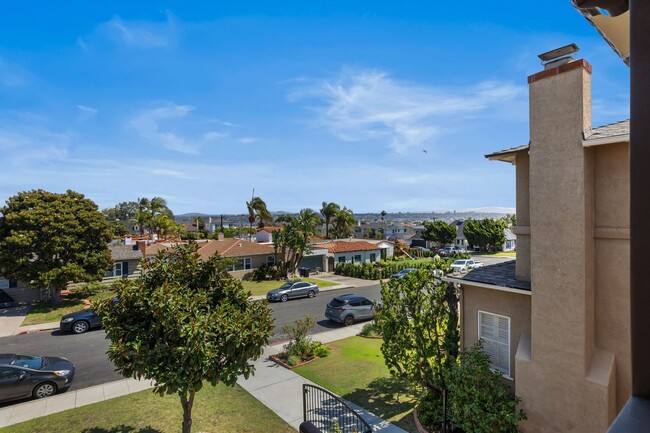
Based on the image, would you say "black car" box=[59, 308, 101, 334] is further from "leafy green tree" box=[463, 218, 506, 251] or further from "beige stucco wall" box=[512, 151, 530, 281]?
"leafy green tree" box=[463, 218, 506, 251]

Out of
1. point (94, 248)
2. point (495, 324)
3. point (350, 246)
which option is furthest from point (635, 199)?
point (350, 246)

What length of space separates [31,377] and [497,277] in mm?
15094

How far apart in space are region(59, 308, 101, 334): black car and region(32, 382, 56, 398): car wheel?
8396 mm

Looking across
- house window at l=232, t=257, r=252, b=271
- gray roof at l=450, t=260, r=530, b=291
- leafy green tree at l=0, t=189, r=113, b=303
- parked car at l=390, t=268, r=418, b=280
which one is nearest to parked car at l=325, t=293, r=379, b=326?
parked car at l=390, t=268, r=418, b=280

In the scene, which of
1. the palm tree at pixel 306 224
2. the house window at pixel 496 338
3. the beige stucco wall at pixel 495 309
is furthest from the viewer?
the palm tree at pixel 306 224

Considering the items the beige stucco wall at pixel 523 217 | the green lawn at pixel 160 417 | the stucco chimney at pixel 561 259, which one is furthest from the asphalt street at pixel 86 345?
the stucco chimney at pixel 561 259

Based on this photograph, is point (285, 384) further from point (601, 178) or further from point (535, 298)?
point (601, 178)

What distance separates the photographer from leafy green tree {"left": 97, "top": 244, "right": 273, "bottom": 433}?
7.38m

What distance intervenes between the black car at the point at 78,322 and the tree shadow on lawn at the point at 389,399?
1593cm

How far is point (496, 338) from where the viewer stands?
10070mm

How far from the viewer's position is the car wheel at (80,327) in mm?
20344

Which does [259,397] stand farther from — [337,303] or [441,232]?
[441,232]

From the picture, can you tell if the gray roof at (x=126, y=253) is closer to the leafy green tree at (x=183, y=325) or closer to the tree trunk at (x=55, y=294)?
the tree trunk at (x=55, y=294)

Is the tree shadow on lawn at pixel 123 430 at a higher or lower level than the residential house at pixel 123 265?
lower
